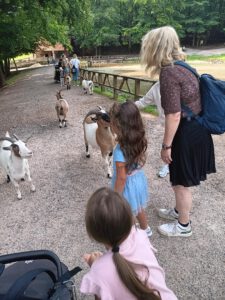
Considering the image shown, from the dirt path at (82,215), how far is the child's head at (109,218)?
1510 millimetres

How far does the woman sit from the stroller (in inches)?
61.7

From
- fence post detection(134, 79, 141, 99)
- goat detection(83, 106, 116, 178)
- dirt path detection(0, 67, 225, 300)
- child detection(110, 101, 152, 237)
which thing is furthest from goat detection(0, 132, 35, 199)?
fence post detection(134, 79, 141, 99)

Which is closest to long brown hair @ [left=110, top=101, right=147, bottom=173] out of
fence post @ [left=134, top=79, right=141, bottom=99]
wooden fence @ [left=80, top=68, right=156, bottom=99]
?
fence post @ [left=134, top=79, right=141, bottom=99]

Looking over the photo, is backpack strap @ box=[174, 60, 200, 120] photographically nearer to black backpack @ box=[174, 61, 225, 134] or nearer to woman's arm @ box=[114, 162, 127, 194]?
black backpack @ box=[174, 61, 225, 134]

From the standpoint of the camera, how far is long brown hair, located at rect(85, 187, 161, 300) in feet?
5.01

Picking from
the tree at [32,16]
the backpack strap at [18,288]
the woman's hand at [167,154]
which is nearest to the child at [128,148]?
the woman's hand at [167,154]

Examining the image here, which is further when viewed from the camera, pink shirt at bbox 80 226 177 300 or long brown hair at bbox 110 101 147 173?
long brown hair at bbox 110 101 147 173

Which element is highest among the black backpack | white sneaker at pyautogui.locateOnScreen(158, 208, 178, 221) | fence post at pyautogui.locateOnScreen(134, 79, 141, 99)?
the black backpack

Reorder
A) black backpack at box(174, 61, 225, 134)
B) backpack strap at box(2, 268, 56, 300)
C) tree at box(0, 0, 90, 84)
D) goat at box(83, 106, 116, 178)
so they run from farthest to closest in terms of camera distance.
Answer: tree at box(0, 0, 90, 84), goat at box(83, 106, 116, 178), black backpack at box(174, 61, 225, 134), backpack strap at box(2, 268, 56, 300)

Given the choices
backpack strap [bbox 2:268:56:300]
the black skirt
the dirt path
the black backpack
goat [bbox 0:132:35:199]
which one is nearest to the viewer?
backpack strap [bbox 2:268:56:300]

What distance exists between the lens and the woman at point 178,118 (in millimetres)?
2631

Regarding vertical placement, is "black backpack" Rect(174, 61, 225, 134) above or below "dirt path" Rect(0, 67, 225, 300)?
above

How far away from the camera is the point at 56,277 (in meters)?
1.67

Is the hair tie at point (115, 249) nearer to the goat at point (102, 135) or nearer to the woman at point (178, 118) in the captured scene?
the woman at point (178, 118)
